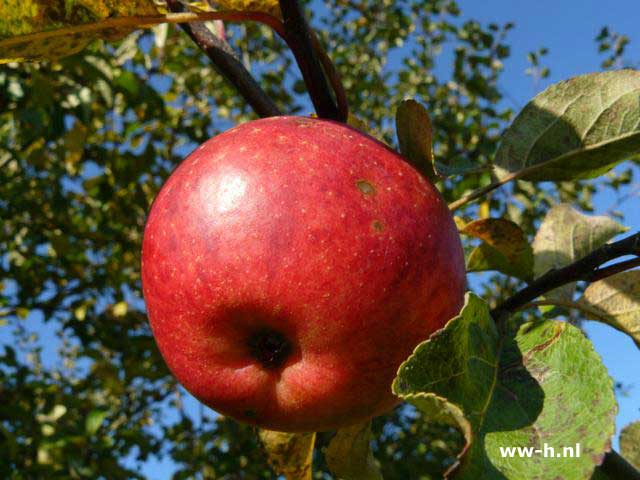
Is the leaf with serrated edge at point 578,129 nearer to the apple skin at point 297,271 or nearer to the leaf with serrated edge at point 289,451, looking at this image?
the apple skin at point 297,271

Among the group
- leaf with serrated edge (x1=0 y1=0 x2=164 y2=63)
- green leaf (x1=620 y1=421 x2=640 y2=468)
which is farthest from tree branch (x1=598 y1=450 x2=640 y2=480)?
leaf with serrated edge (x1=0 y1=0 x2=164 y2=63)

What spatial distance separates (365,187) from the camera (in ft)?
2.32

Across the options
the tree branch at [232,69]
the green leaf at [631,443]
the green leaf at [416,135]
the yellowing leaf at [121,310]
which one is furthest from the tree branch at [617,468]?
the yellowing leaf at [121,310]

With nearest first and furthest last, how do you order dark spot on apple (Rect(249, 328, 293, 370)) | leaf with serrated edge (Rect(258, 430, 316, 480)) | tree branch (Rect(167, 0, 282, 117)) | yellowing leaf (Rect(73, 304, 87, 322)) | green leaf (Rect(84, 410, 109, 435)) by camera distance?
dark spot on apple (Rect(249, 328, 293, 370)) < tree branch (Rect(167, 0, 282, 117)) < leaf with serrated edge (Rect(258, 430, 316, 480)) < green leaf (Rect(84, 410, 109, 435)) < yellowing leaf (Rect(73, 304, 87, 322))

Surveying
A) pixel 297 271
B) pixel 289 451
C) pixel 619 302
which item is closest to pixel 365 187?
pixel 297 271

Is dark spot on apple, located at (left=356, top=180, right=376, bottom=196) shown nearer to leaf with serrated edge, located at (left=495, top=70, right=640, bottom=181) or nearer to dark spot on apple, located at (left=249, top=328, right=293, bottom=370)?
dark spot on apple, located at (left=249, top=328, right=293, bottom=370)

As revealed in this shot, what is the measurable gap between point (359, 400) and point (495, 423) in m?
0.15

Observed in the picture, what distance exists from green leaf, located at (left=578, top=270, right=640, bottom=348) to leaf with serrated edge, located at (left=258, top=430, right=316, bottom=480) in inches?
20.2

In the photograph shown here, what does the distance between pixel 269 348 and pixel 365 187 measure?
0.22 m

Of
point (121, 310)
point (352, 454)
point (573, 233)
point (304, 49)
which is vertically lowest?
point (352, 454)

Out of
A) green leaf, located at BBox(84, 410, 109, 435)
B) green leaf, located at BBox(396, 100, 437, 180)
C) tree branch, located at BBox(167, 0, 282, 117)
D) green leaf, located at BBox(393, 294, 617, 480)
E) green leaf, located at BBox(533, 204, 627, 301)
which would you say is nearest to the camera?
green leaf, located at BBox(393, 294, 617, 480)

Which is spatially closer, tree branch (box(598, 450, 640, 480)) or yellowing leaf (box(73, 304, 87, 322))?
tree branch (box(598, 450, 640, 480))

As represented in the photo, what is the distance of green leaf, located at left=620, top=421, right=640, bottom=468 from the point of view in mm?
1317

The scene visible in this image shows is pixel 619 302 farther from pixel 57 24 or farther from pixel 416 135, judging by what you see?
pixel 57 24
